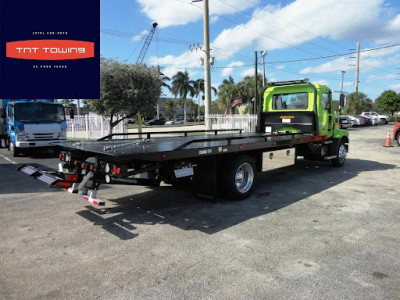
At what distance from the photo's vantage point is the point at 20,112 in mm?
12648

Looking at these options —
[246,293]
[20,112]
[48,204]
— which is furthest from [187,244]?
[20,112]

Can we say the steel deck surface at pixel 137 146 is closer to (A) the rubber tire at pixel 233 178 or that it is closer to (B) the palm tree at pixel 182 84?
(A) the rubber tire at pixel 233 178

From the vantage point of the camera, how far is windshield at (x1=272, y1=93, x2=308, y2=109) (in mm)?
9207

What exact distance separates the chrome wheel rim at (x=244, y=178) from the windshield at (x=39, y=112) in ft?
32.6

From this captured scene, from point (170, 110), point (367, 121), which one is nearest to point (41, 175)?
point (367, 121)

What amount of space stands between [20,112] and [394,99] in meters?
64.3

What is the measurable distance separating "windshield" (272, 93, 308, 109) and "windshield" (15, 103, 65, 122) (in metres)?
9.10

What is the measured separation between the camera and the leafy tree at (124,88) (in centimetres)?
1495

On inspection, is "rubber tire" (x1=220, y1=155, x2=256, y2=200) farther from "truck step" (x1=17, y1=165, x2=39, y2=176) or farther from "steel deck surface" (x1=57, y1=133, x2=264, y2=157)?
"truck step" (x1=17, y1=165, x2=39, y2=176)

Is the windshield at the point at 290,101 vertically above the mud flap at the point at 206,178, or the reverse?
the windshield at the point at 290,101

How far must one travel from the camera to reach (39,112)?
42.6ft

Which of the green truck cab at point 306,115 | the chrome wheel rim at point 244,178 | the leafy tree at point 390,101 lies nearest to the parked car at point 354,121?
the leafy tree at point 390,101

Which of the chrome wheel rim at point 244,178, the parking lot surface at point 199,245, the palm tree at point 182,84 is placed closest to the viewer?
the parking lot surface at point 199,245

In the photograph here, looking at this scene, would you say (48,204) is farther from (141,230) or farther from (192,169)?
(192,169)
